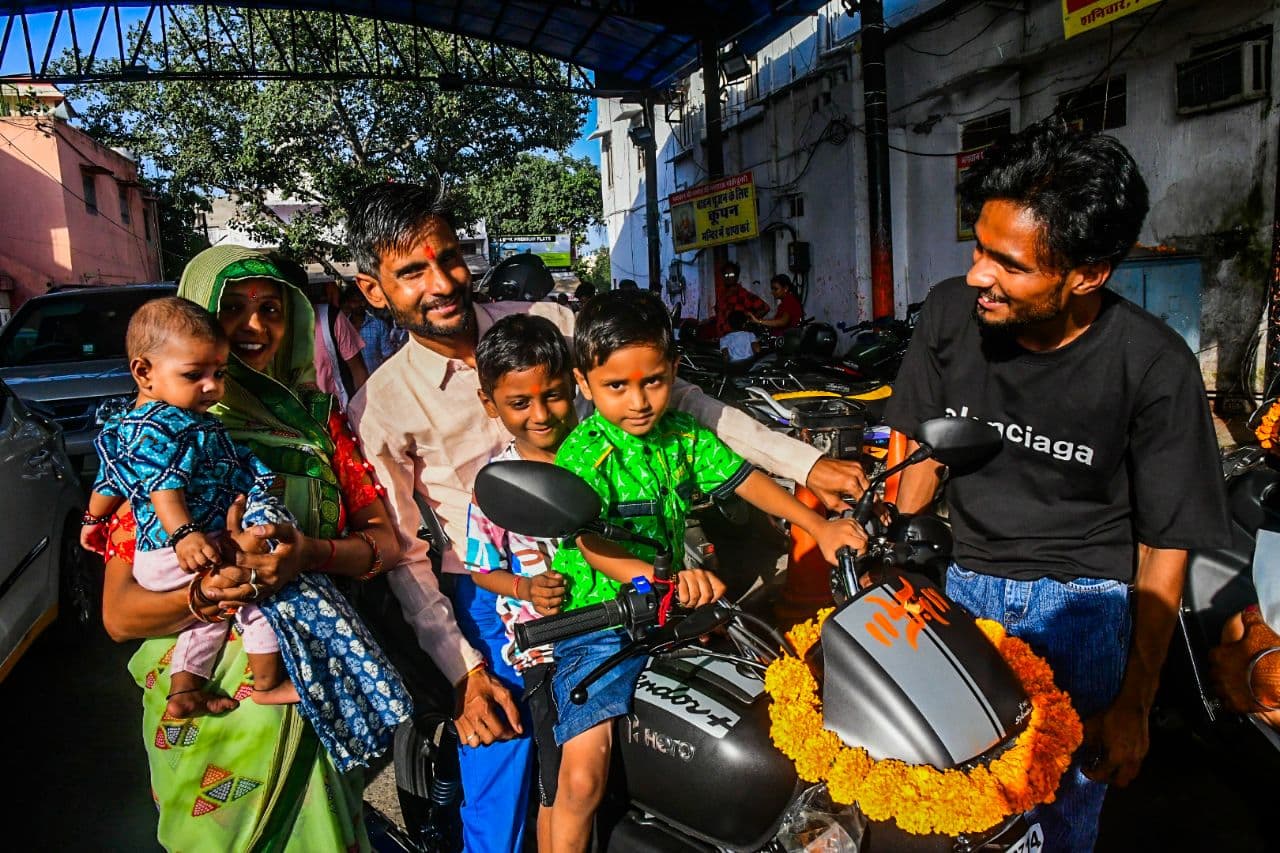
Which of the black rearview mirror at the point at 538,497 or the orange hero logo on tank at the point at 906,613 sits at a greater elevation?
the black rearview mirror at the point at 538,497

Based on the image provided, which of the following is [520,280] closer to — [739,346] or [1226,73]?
[739,346]

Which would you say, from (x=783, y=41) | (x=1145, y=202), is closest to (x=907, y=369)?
(x=1145, y=202)

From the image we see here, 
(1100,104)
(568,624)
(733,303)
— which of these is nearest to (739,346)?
A: (733,303)

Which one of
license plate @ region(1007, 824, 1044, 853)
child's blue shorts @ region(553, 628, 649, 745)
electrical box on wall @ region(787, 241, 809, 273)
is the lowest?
license plate @ region(1007, 824, 1044, 853)

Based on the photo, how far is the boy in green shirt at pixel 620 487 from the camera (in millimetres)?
1797

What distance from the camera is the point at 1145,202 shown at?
1.73m

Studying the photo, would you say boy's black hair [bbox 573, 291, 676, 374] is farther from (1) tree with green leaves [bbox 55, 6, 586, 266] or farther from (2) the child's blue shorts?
(1) tree with green leaves [bbox 55, 6, 586, 266]

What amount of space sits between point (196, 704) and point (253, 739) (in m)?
0.15

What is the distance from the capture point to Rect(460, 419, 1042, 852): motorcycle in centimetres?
133

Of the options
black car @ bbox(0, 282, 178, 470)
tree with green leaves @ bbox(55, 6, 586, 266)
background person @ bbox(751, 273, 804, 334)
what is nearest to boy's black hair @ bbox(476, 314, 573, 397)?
black car @ bbox(0, 282, 178, 470)

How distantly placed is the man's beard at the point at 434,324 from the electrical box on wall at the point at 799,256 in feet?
41.8

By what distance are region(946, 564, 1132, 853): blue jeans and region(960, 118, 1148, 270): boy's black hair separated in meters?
0.73

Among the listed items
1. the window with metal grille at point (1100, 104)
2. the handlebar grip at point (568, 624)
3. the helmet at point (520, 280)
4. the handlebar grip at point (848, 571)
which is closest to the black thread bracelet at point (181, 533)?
the handlebar grip at point (568, 624)

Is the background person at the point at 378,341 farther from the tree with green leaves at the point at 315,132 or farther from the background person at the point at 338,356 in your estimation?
the tree with green leaves at the point at 315,132
